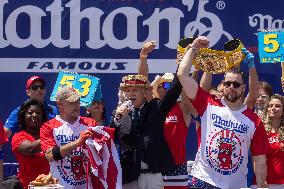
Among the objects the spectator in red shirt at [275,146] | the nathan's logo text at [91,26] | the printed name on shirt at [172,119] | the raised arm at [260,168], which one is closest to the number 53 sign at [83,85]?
the printed name on shirt at [172,119]

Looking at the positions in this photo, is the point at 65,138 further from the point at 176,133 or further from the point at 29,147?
the point at 176,133

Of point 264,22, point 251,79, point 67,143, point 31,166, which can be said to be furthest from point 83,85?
point 264,22

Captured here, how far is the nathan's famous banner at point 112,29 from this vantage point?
311 inches

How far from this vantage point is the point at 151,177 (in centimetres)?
596

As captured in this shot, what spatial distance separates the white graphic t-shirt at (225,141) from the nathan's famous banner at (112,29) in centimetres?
231

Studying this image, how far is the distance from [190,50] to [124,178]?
1162 mm

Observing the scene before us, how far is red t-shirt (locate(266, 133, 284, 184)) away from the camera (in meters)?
6.55

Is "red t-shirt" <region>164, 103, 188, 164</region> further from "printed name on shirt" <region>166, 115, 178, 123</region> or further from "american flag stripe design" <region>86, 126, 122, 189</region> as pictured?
"american flag stripe design" <region>86, 126, 122, 189</region>

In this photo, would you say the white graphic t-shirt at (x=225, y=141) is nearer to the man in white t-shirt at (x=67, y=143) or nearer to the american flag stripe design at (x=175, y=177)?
the american flag stripe design at (x=175, y=177)

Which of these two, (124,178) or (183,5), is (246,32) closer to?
(183,5)

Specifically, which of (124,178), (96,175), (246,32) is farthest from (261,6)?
(96,175)

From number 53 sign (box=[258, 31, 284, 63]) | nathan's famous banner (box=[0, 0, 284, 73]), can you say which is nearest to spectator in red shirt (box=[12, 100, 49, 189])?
nathan's famous banner (box=[0, 0, 284, 73])

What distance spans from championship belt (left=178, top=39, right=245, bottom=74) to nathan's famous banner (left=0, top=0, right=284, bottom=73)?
6.51 feet

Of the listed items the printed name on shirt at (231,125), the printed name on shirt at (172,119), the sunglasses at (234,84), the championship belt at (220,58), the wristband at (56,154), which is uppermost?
the championship belt at (220,58)
